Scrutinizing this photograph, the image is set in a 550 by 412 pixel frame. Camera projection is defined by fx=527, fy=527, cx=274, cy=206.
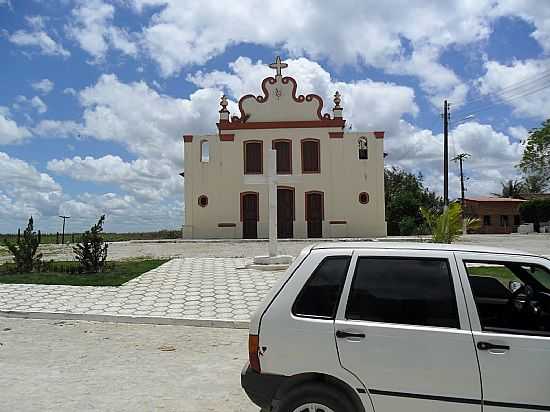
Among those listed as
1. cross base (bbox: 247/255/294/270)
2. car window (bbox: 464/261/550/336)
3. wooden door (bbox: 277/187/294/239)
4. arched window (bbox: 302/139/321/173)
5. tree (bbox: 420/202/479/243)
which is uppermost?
arched window (bbox: 302/139/321/173)

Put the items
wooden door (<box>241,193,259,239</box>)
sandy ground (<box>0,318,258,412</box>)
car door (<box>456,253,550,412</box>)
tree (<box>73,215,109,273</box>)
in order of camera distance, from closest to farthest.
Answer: car door (<box>456,253,550,412</box>), sandy ground (<box>0,318,258,412</box>), tree (<box>73,215,109,273</box>), wooden door (<box>241,193,259,239</box>)

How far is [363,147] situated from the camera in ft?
103

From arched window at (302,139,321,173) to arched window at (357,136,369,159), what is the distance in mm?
2465

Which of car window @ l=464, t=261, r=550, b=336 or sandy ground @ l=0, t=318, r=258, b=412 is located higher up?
car window @ l=464, t=261, r=550, b=336

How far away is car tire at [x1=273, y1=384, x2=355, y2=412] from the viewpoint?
3.24 metres

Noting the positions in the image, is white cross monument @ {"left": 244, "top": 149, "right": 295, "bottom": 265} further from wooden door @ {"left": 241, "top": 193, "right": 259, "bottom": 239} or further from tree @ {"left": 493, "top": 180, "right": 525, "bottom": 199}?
tree @ {"left": 493, "top": 180, "right": 525, "bottom": 199}

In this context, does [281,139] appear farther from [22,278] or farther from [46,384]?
[46,384]

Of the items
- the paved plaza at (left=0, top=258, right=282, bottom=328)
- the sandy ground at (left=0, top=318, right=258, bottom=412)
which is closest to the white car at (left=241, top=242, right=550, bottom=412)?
the sandy ground at (left=0, top=318, right=258, bottom=412)

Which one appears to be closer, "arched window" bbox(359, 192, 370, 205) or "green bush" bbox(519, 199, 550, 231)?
"arched window" bbox(359, 192, 370, 205)

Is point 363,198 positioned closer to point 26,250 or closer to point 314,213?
point 314,213

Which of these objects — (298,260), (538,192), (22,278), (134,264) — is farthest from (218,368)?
(538,192)

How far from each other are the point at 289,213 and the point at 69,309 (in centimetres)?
2239

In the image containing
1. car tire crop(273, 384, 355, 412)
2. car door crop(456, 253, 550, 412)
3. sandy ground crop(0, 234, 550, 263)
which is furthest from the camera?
sandy ground crop(0, 234, 550, 263)

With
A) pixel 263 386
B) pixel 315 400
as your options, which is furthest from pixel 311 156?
pixel 315 400
